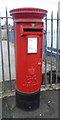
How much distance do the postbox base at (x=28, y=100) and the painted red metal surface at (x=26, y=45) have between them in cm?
9

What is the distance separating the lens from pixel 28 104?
2586 mm

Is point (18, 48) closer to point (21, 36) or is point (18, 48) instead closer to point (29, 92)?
point (21, 36)

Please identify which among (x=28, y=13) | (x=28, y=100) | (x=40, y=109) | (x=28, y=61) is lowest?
(x=40, y=109)

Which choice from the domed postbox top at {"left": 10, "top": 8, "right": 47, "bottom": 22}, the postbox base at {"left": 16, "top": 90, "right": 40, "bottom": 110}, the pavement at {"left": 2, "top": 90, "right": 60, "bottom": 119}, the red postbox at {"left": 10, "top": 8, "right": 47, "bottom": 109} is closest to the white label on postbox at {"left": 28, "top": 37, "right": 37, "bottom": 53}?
the red postbox at {"left": 10, "top": 8, "right": 47, "bottom": 109}

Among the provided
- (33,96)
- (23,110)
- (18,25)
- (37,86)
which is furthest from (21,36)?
(23,110)

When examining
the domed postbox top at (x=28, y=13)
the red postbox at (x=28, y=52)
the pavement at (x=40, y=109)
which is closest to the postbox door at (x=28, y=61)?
the red postbox at (x=28, y=52)

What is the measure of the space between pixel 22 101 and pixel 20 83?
36 centimetres

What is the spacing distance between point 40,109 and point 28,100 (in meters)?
0.35

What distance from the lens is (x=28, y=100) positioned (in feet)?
8.42

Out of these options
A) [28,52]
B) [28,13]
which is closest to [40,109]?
[28,52]

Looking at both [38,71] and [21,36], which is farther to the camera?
[38,71]

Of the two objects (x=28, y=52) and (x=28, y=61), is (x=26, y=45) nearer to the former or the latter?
(x=28, y=52)

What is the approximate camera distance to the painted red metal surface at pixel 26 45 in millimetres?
2203

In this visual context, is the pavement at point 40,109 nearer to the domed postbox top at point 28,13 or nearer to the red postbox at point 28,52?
the red postbox at point 28,52
